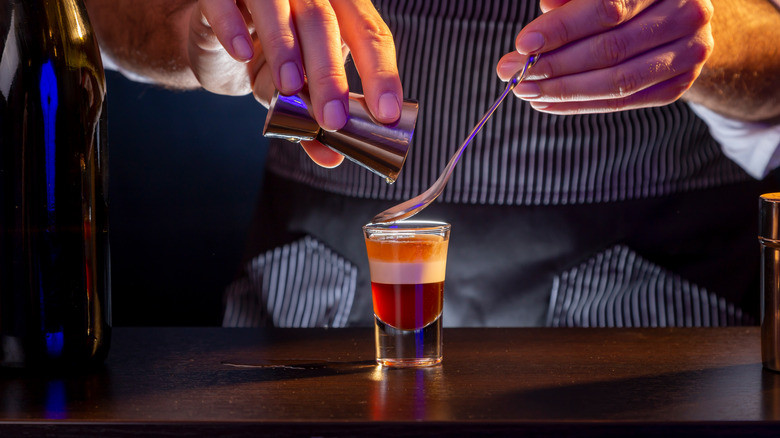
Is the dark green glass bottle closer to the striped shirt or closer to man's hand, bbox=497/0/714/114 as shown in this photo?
man's hand, bbox=497/0/714/114

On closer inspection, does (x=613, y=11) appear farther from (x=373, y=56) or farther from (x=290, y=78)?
(x=290, y=78)

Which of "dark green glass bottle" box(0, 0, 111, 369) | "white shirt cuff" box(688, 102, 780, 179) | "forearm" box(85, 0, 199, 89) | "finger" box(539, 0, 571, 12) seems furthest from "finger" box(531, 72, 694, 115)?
"forearm" box(85, 0, 199, 89)

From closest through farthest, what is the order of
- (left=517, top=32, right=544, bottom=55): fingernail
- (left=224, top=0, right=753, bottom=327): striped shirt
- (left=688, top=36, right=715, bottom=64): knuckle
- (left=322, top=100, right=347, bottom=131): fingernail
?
(left=322, top=100, right=347, bottom=131): fingernail
(left=517, top=32, right=544, bottom=55): fingernail
(left=688, top=36, right=715, bottom=64): knuckle
(left=224, top=0, right=753, bottom=327): striped shirt

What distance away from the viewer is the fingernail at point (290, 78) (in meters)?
0.80

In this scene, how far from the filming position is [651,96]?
1.15m

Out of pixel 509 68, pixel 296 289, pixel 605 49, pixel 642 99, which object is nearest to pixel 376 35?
pixel 509 68

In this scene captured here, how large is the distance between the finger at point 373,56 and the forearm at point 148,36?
0.78 meters

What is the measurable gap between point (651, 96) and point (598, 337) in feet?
1.29

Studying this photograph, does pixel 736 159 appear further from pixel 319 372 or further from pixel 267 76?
pixel 319 372

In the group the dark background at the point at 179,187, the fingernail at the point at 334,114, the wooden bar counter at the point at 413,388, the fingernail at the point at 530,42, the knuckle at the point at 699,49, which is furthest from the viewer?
the dark background at the point at 179,187

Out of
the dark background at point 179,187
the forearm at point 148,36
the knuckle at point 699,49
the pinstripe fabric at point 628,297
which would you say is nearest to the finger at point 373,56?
the knuckle at point 699,49

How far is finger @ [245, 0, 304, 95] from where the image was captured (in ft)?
2.64

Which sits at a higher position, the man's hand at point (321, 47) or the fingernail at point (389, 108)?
the man's hand at point (321, 47)

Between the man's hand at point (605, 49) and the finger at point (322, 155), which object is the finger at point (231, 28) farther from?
the man's hand at point (605, 49)
